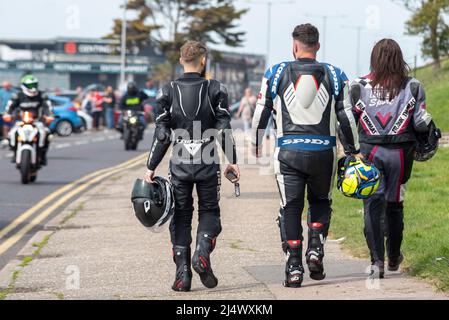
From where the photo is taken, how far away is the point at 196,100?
30.1 ft

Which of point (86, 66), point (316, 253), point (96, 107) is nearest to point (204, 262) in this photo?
point (316, 253)

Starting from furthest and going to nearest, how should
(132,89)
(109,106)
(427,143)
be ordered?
(109,106)
(132,89)
(427,143)

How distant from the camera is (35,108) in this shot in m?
20.4

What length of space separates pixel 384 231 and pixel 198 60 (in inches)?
75.6

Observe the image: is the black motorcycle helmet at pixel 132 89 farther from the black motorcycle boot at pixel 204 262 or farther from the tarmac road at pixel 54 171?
the black motorcycle boot at pixel 204 262

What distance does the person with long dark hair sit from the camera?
9.38 metres

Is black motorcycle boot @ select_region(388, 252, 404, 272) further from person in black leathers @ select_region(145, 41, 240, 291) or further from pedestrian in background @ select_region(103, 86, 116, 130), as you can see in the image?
pedestrian in background @ select_region(103, 86, 116, 130)

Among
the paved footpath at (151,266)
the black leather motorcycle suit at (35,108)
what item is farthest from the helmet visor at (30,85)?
the paved footpath at (151,266)

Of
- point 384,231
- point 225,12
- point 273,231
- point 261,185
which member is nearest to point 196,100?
point 384,231

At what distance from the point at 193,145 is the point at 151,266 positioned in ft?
5.42

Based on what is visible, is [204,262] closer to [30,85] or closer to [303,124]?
[303,124]

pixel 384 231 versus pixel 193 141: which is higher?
pixel 193 141

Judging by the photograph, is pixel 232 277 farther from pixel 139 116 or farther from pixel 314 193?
pixel 139 116

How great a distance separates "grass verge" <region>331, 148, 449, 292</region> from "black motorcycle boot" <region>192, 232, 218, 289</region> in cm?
157
